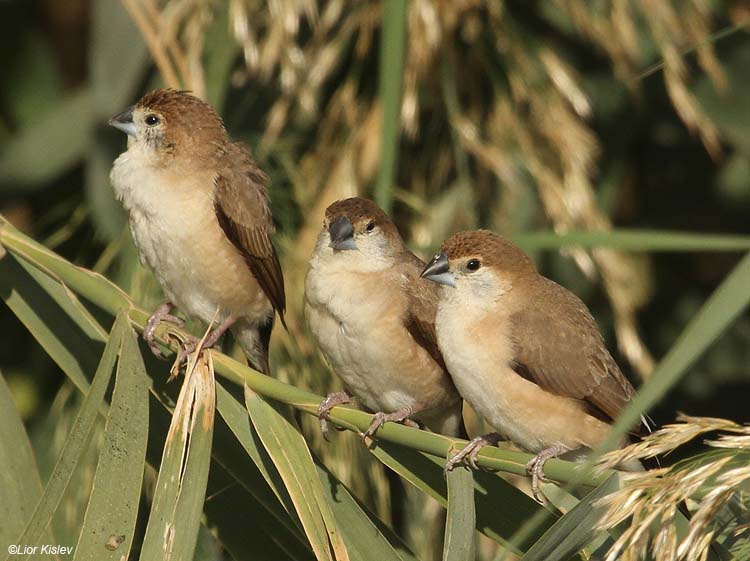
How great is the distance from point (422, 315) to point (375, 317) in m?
0.16

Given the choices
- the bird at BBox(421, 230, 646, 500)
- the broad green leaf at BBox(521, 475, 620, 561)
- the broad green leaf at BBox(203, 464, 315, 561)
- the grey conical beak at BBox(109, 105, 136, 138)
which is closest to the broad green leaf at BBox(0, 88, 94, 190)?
the grey conical beak at BBox(109, 105, 136, 138)

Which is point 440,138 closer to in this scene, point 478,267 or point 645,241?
point 478,267

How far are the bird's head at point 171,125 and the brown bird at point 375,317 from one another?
46cm

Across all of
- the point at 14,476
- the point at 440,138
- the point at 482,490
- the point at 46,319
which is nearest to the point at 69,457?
the point at 14,476

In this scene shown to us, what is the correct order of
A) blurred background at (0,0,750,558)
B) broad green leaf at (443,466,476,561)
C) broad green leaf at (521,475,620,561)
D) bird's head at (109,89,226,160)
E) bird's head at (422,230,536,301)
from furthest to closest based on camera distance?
blurred background at (0,0,750,558) → bird's head at (109,89,226,160) → bird's head at (422,230,536,301) → broad green leaf at (443,466,476,561) → broad green leaf at (521,475,620,561)

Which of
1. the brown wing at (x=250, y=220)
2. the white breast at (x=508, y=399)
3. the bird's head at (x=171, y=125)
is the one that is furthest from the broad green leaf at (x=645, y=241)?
the bird's head at (x=171, y=125)

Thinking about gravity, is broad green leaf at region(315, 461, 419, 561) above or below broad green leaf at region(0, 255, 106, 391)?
below

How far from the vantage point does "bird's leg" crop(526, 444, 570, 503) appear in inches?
96.5

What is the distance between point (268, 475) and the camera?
2.60 metres

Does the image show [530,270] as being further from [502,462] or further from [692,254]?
[692,254]

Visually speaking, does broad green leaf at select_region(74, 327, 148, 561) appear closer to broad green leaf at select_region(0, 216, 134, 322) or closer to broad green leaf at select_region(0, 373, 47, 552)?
broad green leaf at select_region(0, 216, 134, 322)

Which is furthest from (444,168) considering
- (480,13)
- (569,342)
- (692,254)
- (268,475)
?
(268,475)

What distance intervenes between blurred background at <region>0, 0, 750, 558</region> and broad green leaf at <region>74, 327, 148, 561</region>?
1652mm

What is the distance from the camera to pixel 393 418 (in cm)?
332
